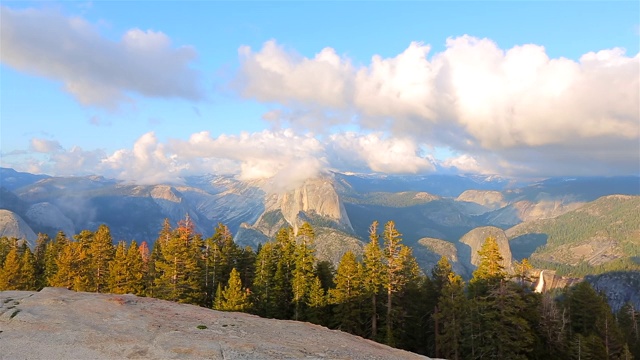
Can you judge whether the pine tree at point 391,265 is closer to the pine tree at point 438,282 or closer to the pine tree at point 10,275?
the pine tree at point 438,282

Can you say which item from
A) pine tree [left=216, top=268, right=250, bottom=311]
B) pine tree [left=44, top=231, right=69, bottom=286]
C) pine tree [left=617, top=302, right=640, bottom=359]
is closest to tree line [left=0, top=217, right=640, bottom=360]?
pine tree [left=216, top=268, right=250, bottom=311]

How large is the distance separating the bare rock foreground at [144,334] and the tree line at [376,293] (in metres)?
20.3

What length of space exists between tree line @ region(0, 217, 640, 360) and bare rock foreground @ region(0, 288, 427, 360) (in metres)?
20.3

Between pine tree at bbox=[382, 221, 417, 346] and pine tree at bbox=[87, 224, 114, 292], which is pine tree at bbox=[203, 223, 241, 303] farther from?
pine tree at bbox=[382, 221, 417, 346]

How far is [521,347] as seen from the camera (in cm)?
4491

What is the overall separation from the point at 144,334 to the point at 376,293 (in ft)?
115

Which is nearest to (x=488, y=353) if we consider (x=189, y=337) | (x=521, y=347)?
(x=521, y=347)

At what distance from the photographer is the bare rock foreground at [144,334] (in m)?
23.9

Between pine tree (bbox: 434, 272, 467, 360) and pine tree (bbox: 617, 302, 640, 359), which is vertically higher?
pine tree (bbox: 434, 272, 467, 360)

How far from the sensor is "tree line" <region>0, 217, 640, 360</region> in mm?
50938

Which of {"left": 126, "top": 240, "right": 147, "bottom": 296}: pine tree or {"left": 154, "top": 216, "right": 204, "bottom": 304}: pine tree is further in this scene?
{"left": 126, "top": 240, "right": 147, "bottom": 296}: pine tree

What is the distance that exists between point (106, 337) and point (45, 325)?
526 centimetres

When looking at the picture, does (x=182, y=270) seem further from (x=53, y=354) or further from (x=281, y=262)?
(x=53, y=354)

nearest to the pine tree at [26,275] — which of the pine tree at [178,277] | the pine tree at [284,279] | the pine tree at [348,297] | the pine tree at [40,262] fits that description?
the pine tree at [40,262]
